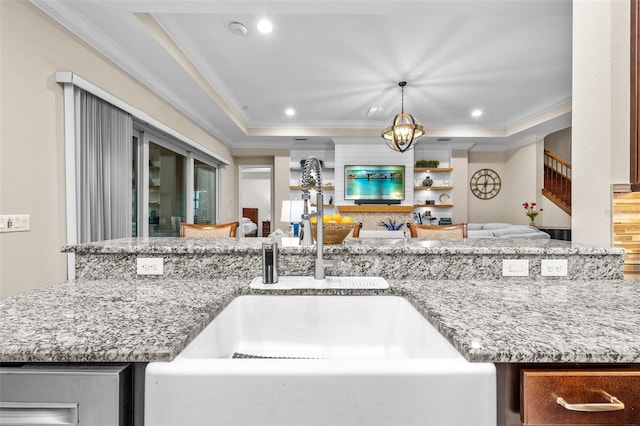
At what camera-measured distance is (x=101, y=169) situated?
8.71 feet

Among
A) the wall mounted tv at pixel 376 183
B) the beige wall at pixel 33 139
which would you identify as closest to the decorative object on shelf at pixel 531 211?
the wall mounted tv at pixel 376 183

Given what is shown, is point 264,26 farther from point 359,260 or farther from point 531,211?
point 531,211

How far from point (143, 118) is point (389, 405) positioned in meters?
3.45

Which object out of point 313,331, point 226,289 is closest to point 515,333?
point 313,331

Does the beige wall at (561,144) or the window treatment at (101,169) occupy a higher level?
the beige wall at (561,144)

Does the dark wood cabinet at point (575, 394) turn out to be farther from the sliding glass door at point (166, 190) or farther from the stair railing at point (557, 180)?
the stair railing at point (557, 180)

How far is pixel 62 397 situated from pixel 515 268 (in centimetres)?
133

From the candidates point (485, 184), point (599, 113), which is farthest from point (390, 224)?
point (599, 113)

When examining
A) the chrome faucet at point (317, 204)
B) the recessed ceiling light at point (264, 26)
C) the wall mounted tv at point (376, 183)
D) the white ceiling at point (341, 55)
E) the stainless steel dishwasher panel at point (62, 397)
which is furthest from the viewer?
the wall mounted tv at point (376, 183)

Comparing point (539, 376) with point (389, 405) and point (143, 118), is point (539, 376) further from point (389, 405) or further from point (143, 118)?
point (143, 118)

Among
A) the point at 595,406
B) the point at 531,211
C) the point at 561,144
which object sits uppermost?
the point at 561,144

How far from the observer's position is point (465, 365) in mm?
583

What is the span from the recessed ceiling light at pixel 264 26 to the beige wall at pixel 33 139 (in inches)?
53.9

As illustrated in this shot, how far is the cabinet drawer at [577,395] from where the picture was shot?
59 cm
